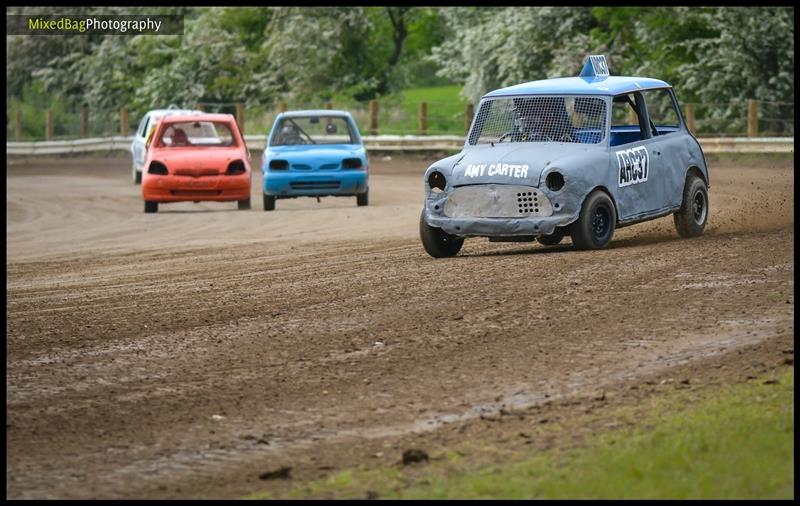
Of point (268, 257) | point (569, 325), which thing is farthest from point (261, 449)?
point (268, 257)

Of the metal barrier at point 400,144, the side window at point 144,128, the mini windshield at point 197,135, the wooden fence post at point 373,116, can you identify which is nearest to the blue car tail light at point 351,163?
the mini windshield at point 197,135

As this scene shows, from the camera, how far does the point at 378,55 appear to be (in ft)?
168

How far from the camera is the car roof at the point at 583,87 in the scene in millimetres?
13984

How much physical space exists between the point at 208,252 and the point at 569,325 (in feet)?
24.8

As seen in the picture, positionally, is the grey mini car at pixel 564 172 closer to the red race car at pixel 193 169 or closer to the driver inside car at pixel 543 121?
the driver inside car at pixel 543 121

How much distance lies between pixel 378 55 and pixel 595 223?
38595mm

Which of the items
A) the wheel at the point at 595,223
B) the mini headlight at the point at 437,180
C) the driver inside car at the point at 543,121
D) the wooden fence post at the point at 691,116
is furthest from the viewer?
the wooden fence post at the point at 691,116

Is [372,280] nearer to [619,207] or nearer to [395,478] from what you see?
[619,207]

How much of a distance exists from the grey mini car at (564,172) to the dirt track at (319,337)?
13.9 inches

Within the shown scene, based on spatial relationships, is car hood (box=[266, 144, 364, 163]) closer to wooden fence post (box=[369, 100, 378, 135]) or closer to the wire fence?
the wire fence

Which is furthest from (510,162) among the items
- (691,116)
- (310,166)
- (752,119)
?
(691,116)

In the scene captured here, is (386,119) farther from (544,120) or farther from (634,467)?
(634,467)

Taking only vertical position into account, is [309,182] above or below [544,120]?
below

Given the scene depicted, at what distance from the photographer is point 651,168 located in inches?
553
